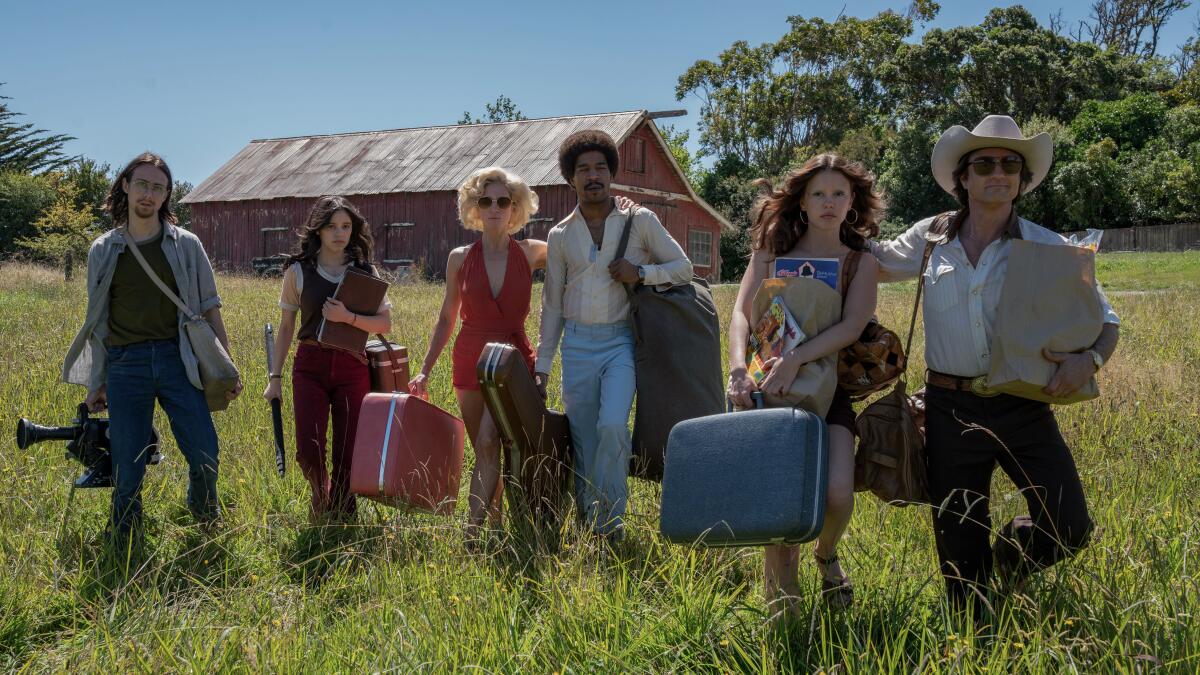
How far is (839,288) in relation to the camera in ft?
11.5

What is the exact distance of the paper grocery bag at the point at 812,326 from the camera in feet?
11.0

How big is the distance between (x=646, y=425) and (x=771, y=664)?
5.89 ft

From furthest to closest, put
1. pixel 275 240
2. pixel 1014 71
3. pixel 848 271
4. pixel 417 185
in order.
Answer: pixel 1014 71 < pixel 275 240 < pixel 417 185 < pixel 848 271

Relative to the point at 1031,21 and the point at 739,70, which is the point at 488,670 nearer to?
the point at 1031,21

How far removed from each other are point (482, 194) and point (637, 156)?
88.0ft

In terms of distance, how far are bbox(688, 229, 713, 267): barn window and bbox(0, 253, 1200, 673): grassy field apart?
28066mm

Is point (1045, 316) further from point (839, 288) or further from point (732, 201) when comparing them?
point (732, 201)

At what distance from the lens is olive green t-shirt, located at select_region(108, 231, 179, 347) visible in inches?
Result: 188

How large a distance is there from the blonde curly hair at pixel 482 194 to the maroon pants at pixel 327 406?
92 centimetres

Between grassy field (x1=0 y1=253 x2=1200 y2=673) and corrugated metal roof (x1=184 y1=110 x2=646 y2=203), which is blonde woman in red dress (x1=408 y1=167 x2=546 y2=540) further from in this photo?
corrugated metal roof (x1=184 y1=110 x2=646 y2=203)

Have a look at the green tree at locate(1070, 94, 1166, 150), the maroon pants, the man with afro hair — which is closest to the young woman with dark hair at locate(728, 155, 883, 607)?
the man with afro hair

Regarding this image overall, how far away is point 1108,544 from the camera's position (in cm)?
365

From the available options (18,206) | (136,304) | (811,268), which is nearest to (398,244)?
(18,206)

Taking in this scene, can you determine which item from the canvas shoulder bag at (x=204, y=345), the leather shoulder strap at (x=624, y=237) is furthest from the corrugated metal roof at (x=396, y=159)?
the leather shoulder strap at (x=624, y=237)
